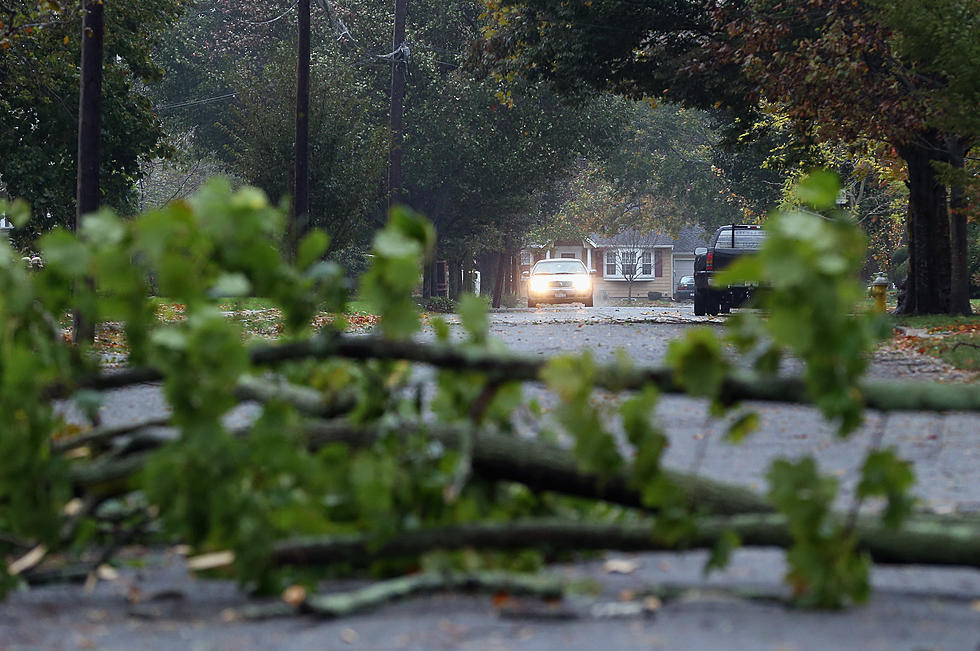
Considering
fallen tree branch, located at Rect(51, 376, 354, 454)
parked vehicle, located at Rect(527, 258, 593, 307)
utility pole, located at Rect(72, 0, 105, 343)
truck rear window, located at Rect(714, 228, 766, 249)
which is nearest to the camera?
fallen tree branch, located at Rect(51, 376, 354, 454)

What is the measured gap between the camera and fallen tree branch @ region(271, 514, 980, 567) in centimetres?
A: 404

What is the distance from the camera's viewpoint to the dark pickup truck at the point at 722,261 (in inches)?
1160

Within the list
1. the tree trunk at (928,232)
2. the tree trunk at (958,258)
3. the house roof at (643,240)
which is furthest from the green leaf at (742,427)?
the house roof at (643,240)

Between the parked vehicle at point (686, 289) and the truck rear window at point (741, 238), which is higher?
the truck rear window at point (741, 238)

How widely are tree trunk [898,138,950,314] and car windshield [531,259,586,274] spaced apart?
20.3 m

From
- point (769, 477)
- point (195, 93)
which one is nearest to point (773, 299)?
point (769, 477)

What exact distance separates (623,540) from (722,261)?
84.3 ft

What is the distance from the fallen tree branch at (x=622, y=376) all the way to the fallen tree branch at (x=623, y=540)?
43 centimetres

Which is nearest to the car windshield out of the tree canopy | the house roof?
the tree canopy

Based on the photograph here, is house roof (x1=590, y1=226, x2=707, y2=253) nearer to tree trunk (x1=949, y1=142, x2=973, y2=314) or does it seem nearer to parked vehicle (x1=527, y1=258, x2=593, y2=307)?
parked vehicle (x1=527, y1=258, x2=593, y2=307)

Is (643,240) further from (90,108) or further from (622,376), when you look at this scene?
(622,376)

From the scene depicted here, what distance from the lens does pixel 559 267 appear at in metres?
45.9

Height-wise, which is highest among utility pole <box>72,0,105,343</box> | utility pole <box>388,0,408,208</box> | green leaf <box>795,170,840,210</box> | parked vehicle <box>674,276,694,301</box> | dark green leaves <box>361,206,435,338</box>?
utility pole <box>388,0,408,208</box>

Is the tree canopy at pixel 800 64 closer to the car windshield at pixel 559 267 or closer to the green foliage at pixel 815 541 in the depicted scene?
the green foliage at pixel 815 541
